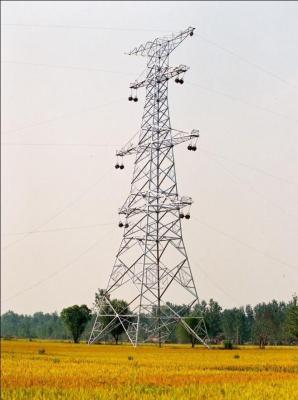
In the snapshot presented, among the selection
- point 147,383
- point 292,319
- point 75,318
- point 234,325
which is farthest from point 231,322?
point 147,383

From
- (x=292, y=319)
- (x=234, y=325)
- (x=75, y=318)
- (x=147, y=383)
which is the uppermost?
(x=292, y=319)

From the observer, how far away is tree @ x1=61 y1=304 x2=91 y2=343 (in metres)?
80.8

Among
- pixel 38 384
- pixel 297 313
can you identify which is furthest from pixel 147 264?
pixel 38 384

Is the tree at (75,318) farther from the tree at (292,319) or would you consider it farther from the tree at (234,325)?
the tree at (292,319)

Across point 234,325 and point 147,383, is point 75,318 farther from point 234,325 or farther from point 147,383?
point 147,383

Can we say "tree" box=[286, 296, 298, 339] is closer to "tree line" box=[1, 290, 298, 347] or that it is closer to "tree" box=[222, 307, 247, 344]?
"tree line" box=[1, 290, 298, 347]

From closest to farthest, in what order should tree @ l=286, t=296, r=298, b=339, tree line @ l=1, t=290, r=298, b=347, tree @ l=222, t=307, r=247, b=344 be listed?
1. tree @ l=286, t=296, r=298, b=339
2. tree line @ l=1, t=290, r=298, b=347
3. tree @ l=222, t=307, r=247, b=344

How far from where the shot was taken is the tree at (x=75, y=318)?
80750mm

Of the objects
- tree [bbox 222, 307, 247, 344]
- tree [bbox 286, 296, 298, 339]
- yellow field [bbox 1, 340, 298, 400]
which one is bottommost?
tree [bbox 222, 307, 247, 344]

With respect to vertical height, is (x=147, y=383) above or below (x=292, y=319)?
below

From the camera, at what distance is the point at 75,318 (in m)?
81.3

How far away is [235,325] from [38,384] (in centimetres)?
9554

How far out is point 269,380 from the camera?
22031 millimetres

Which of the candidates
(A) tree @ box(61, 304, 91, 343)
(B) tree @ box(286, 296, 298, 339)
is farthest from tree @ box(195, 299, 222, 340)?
(B) tree @ box(286, 296, 298, 339)
